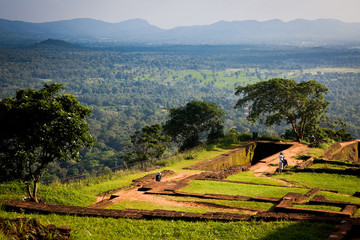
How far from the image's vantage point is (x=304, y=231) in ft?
28.8

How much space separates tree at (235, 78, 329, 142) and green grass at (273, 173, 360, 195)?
13299 mm

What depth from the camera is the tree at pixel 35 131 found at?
1270 cm

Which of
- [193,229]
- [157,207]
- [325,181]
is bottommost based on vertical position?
[325,181]

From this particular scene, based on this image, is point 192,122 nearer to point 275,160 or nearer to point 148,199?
point 275,160

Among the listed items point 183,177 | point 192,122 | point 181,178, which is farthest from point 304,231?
point 192,122

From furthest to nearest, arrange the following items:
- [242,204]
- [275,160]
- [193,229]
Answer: [275,160]
[242,204]
[193,229]

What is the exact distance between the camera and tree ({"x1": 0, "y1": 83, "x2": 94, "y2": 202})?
41.7 feet

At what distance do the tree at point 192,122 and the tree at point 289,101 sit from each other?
4302 mm

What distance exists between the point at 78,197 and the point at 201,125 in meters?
23.7

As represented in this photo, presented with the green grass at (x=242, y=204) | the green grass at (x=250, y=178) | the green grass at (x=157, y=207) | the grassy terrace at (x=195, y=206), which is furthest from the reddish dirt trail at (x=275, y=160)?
the green grass at (x=157, y=207)

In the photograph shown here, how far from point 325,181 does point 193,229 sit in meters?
10.2

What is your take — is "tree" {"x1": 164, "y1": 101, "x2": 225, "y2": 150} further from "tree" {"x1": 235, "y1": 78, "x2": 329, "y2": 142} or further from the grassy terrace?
the grassy terrace

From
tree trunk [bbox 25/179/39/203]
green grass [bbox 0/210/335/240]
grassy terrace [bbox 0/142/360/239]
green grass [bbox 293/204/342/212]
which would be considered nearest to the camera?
green grass [bbox 0/210/335/240]

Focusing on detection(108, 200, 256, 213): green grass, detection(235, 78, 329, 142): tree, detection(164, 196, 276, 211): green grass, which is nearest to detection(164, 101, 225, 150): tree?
detection(235, 78, 329, 142): tree
